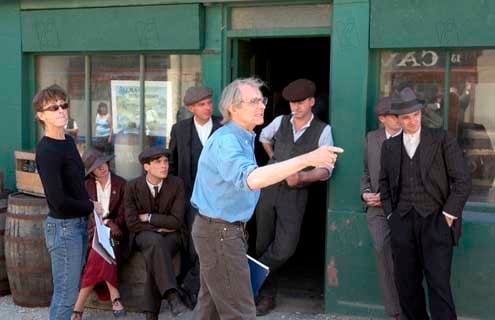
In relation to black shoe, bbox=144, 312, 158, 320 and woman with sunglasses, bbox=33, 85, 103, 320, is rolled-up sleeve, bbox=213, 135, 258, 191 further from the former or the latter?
black shoe, bbox=144, 312, 158, 320

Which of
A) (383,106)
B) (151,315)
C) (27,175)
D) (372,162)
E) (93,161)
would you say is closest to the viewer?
(383,106)

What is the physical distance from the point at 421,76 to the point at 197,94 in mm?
1778

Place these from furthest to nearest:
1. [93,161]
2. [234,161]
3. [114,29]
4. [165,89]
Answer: [165,89], [114,29], [93,161], [234,161]

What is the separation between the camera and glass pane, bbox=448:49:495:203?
499 centimetres

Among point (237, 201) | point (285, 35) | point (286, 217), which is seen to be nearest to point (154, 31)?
point (285, 35)

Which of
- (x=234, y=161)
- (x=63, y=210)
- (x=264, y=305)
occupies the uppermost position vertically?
(x=234, y=161)

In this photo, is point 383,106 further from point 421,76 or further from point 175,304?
point 175,304

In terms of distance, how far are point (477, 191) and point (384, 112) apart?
106 cm

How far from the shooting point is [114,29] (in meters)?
5.86

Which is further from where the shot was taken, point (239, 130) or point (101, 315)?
point (101, 315)

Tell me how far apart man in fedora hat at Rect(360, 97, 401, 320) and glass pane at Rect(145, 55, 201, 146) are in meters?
1.80

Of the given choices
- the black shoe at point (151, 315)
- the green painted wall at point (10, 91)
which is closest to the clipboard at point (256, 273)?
the black shoe at point (151, 315)

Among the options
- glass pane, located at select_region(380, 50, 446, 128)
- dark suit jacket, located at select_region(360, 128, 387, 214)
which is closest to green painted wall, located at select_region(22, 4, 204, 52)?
glass pane, located at select_region(380, 50, 446, 128)

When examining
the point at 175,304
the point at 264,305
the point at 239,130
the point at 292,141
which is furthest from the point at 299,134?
the point at 239,130
